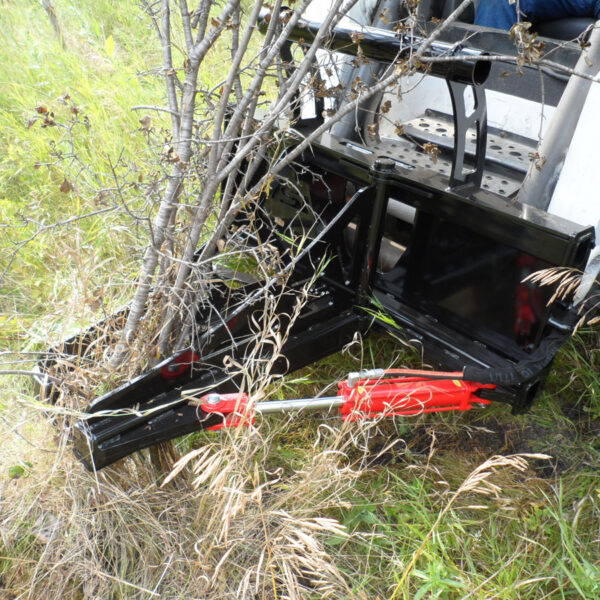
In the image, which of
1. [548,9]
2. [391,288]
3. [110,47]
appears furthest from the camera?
[110,47]

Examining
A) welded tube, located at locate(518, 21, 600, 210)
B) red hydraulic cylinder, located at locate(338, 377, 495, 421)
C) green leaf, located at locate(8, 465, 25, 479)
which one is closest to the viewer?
red hydraulic cylinder, located at locate(338, 377, 495, 421)

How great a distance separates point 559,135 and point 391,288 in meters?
0.80

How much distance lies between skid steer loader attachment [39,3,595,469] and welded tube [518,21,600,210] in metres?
0.14

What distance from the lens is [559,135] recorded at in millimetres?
2186

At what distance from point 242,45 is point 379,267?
124cm

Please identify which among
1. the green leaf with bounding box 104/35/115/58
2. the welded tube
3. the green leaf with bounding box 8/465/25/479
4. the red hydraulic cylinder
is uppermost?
the welded tube

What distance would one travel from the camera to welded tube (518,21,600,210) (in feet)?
6.79

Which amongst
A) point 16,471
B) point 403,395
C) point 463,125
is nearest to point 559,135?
point 463,125

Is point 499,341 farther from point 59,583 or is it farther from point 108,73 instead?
point 108,73

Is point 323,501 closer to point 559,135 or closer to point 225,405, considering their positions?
point 225,405

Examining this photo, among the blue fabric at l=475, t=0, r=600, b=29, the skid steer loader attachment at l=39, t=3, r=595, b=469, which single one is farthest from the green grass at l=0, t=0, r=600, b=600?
the blue fabric at l=475, t=0, r=600, b=29

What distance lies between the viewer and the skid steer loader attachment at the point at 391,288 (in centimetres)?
189

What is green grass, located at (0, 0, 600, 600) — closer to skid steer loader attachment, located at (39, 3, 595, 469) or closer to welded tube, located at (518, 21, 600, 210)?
skid steer loader attachment, located at (39, 3, 595, 469)

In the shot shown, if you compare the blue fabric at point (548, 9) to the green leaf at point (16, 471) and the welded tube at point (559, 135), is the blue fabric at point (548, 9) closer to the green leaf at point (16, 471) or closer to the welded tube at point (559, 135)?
the welded tube at point (559, 135)
